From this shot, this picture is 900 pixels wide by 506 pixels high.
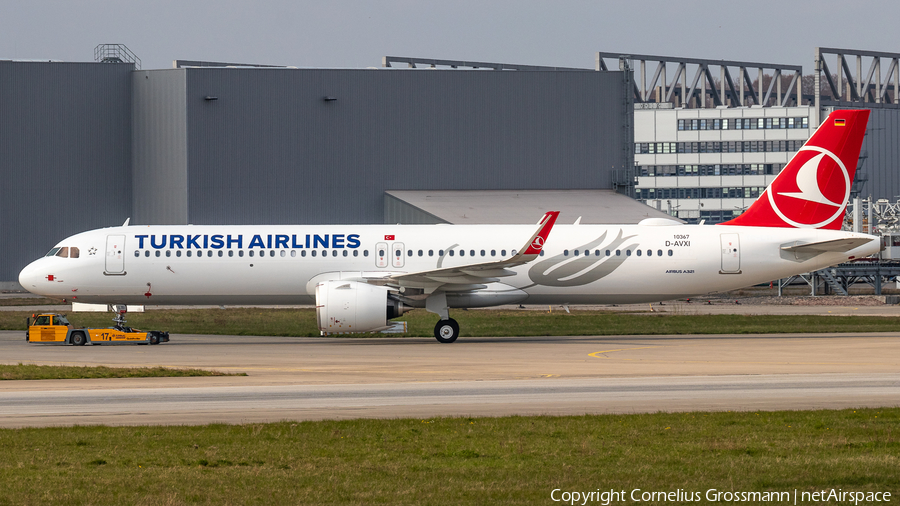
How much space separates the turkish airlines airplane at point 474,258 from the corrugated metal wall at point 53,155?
3123 cm

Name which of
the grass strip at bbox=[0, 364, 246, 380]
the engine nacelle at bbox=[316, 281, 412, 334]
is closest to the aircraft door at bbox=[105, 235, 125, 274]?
the engine nacelle at bbox=[316, 281, 412, 334]

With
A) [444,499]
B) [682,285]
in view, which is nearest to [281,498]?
[444,499]

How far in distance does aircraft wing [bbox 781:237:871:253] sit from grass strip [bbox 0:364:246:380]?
65.8ft

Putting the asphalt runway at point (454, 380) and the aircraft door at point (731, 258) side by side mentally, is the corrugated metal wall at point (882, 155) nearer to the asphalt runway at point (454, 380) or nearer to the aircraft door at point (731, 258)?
the aircraft door at point (731, 258)

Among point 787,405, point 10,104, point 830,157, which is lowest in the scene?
point 787,405

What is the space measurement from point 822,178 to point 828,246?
2786 millimetres

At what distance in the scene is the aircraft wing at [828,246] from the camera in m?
31.9

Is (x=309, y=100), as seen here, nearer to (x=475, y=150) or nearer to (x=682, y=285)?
(x=475, y=150)

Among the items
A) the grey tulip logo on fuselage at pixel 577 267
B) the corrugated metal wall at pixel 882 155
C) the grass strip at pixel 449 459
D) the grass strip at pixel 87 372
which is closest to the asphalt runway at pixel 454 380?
the grass strip at pixel 87 372

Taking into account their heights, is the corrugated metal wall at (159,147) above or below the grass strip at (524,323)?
above

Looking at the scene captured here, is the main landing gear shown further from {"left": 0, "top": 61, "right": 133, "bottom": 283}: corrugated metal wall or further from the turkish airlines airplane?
{"left": 0, "top": 61, "right": 133, "bottom": 283}: corrugated metal wall

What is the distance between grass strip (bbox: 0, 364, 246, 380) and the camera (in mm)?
21125

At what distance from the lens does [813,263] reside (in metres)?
33.2

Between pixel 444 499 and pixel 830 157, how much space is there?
2816 cm
